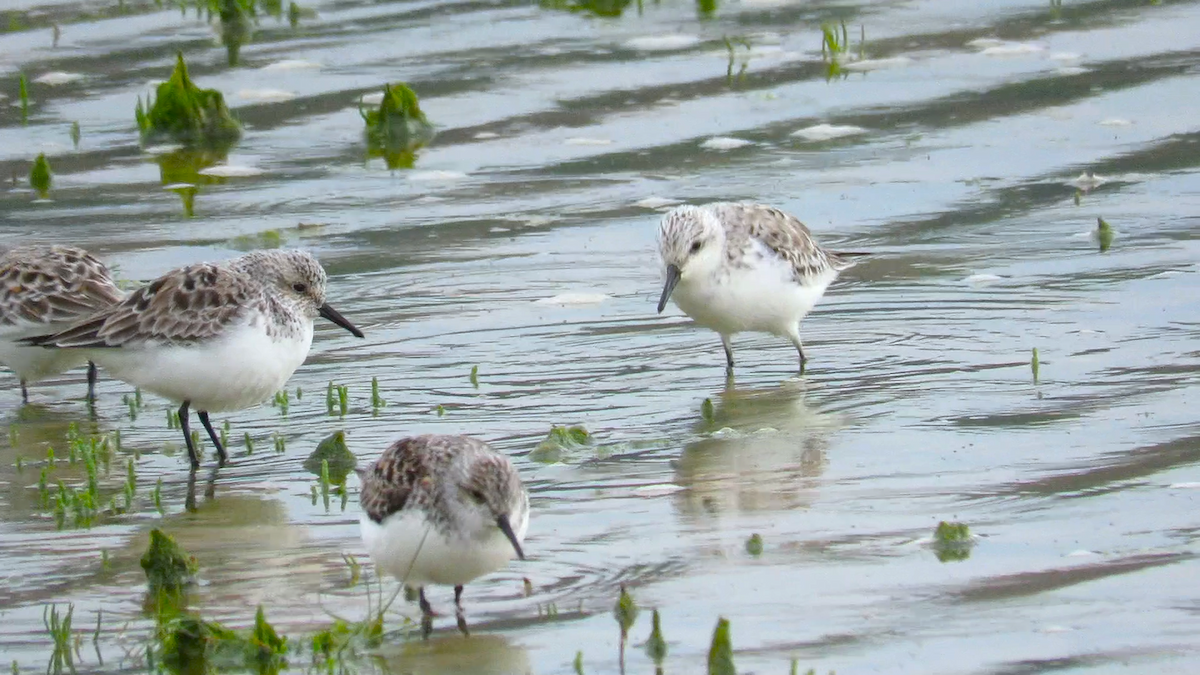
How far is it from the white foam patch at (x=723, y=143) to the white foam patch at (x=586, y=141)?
639mm

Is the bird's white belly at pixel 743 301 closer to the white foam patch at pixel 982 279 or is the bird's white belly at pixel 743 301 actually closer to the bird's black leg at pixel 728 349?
the bird's black leg at pixel 728 349

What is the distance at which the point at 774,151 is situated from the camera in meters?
12.2

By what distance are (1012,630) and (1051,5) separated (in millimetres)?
10317

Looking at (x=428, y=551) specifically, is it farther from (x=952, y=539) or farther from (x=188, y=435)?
(x=188, y=435)

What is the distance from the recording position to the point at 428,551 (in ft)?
18.7

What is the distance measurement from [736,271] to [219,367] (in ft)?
8.60

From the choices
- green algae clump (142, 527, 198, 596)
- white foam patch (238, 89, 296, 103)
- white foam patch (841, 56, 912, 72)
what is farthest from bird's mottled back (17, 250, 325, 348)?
white foam patch (841, 56, 912, 72)

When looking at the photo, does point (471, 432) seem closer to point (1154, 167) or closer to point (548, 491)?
point (548, 491)

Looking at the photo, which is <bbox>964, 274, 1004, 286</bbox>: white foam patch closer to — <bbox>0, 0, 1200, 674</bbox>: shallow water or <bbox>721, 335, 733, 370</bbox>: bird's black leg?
<bbox>0, 0, 1200, 674</bbox>: shallow water

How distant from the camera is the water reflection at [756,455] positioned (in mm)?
7016

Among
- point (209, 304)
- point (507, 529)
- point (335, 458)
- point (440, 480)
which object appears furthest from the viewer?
point (209, 304)

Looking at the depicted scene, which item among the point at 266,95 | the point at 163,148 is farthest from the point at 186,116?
the point at 266,95

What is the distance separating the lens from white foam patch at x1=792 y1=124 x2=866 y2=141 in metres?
12.4

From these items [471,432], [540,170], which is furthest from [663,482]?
[540,170]
